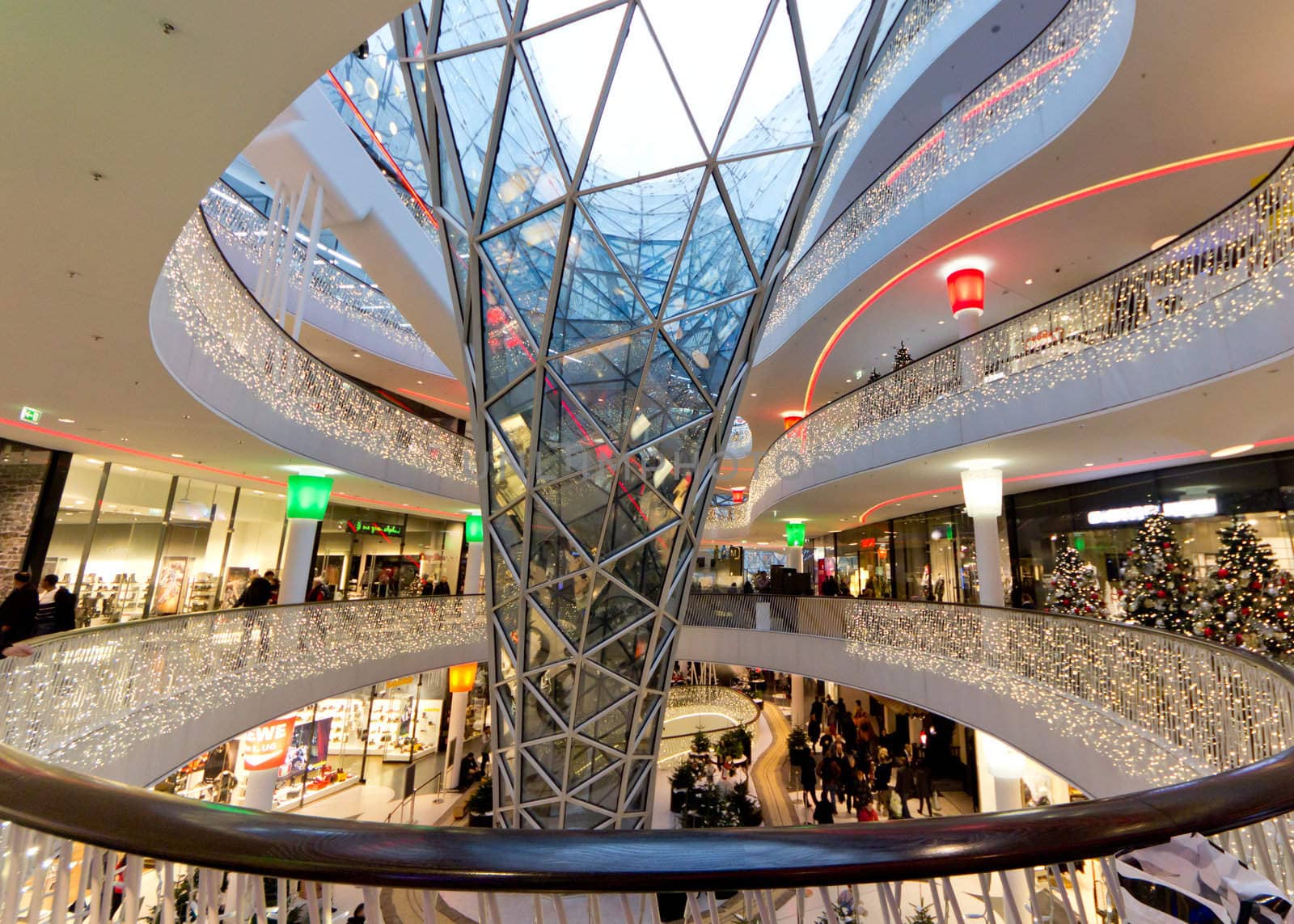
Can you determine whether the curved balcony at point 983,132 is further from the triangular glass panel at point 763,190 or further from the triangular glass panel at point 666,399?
the triangular glass panel at point 666,399

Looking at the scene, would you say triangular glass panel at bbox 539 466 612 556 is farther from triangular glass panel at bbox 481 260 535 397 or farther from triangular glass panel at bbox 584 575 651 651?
triangular glass panel at bbox 481 260 535 397

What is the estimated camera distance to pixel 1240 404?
8.64 m

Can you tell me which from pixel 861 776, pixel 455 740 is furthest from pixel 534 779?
pixel 861 776

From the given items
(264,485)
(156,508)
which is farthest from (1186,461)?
(156,508)

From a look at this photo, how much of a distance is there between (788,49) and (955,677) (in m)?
11.1

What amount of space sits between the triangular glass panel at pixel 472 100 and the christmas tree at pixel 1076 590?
14.1 metres

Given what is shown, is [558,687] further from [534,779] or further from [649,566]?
[649,566]

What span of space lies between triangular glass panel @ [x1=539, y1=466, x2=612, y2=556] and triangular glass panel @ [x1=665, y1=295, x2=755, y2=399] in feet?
7.79

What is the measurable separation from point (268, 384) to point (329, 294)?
9.83 metres

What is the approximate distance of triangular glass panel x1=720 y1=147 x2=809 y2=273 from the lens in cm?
932

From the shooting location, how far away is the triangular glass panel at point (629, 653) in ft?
42.0

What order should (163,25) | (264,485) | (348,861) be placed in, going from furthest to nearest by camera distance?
(264,485) → (163,25) → (348,861)

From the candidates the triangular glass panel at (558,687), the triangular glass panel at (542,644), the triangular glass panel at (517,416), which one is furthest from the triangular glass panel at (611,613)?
→ the triangular glass panel at (517,416)

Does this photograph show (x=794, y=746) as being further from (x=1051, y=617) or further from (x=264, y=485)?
(x=264, y=485)
